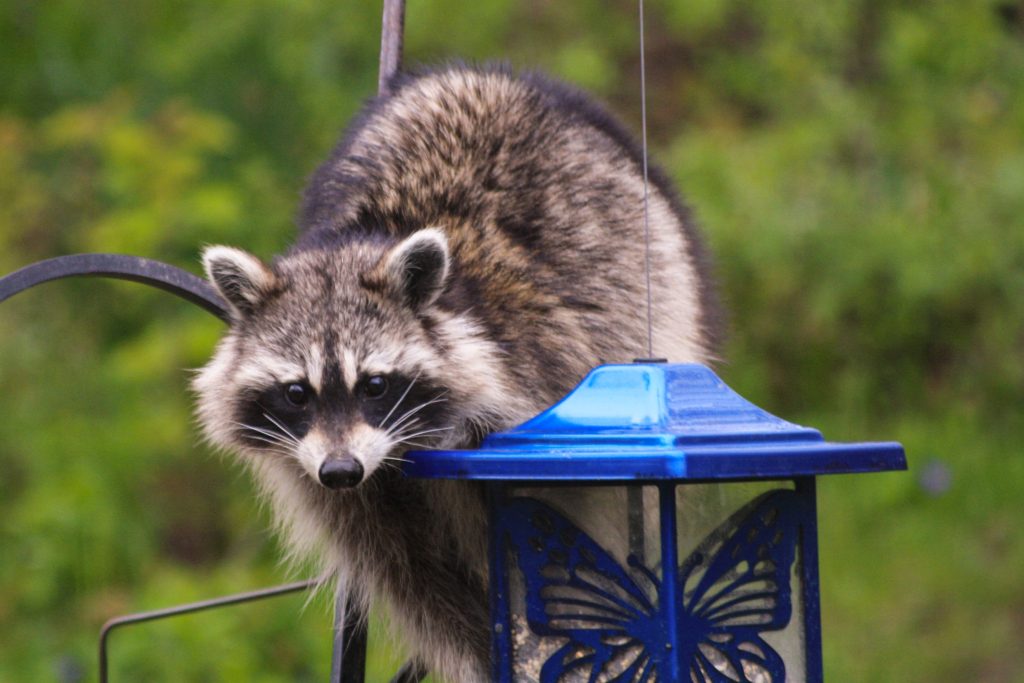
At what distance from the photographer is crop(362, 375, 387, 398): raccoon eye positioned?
8.46 feet

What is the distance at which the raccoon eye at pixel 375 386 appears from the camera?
258 cm

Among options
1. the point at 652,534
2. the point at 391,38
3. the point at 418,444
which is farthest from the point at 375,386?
the point at 391,38

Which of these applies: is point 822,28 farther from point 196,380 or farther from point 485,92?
point 196,380

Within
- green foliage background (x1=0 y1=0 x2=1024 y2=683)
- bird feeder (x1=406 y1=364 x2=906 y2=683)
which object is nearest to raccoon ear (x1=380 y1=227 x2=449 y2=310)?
bird feeder (x1=406 y1=364 x2=906 y2=683)

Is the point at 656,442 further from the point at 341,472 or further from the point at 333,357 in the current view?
the point at 333,357

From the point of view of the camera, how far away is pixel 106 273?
2314 mm

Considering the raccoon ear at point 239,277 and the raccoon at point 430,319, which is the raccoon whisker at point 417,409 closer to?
the raccoon at point 430,319

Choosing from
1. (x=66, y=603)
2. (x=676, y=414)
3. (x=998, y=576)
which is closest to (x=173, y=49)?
(x=66, y=603)

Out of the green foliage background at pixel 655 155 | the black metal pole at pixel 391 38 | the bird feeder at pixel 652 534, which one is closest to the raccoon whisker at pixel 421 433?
the bird feeder at pixel 652 534

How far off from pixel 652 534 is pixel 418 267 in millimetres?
841

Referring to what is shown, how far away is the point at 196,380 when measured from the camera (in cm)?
293

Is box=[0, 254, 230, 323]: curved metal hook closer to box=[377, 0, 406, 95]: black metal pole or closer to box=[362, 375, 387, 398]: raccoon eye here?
box=[362, 375, 387, 398]: raccoon eye

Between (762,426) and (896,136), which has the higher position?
(896,136)

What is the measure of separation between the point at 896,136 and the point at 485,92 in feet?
12.2
